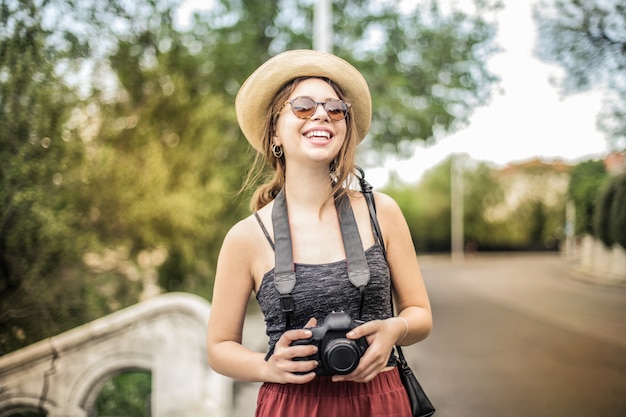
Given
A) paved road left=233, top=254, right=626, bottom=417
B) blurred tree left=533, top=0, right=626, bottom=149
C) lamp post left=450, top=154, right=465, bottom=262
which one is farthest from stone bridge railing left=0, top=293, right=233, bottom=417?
blurred tree left=533, top=0, right=626, bottom=149

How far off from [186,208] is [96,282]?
1920mm

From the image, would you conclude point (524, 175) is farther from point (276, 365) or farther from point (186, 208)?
point (186, 208)

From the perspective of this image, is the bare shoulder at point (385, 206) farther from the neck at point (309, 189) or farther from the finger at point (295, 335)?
the finger at point (295, 335)

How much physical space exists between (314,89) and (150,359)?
2.66 metres

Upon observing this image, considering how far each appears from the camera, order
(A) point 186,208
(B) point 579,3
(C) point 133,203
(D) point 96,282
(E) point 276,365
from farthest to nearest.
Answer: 1. (A) point 186,208
2. (C) point 133,203
3. (D) point 96,282
4. (B) point 579,3
5. (E) point 276,365

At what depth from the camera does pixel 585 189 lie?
283 centimetres

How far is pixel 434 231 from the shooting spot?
4668 millimetres

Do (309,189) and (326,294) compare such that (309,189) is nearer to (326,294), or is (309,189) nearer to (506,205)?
(326,294)

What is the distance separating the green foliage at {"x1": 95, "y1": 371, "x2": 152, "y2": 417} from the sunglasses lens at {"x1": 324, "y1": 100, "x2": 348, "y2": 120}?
9.86 ft

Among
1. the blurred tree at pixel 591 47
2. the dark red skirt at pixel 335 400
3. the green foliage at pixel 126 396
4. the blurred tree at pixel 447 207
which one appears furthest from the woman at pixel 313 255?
the green foliage at pixel 126 396

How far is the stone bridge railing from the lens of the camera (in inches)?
125

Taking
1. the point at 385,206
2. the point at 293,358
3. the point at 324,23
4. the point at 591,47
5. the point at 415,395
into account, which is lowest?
the point at 415,395

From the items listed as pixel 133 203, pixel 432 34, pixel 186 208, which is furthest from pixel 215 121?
pixel 432 34

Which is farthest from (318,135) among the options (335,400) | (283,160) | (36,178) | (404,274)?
(36,178)
